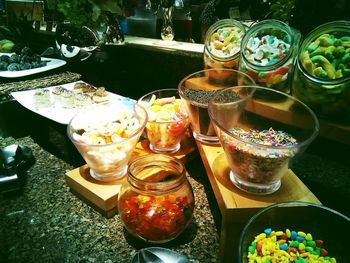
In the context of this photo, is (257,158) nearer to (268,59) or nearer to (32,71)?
(268,59)

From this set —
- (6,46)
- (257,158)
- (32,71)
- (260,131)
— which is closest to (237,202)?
(257,158)

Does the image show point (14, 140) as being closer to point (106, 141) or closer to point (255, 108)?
point (106, 141)

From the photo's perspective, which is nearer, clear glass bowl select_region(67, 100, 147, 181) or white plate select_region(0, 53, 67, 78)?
clear glass bowl select_region(67, 100, 147, 181)

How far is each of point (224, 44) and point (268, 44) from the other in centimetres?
18

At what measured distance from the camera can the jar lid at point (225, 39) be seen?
37.3 inches

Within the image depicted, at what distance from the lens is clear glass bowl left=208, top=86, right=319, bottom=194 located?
613 mm

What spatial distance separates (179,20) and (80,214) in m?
1.09

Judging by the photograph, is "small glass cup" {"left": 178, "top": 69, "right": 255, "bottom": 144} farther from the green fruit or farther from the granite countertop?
the green fruit

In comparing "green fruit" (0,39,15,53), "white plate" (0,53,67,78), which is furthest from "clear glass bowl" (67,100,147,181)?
"green fruit" (0,39,15,53)

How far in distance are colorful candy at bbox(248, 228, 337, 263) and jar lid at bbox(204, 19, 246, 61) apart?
1.84ft

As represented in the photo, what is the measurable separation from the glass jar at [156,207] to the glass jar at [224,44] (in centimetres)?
44

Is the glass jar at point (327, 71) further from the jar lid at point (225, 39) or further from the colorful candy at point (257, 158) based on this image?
the jar lid at point (225, 39)

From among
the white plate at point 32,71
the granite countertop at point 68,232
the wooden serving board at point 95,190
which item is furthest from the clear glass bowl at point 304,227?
the white plate at point 32,71

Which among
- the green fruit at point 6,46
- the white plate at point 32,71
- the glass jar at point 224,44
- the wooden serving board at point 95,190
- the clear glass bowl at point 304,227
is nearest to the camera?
the clear glass bowl at point 304,227
